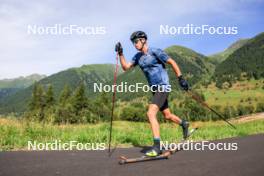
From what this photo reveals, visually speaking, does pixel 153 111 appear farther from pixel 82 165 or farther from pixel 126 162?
pixel 82 165

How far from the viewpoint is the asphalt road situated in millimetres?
5117

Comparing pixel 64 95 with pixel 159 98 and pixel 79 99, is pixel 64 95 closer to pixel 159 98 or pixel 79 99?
pixel 79 99

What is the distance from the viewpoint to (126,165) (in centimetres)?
589

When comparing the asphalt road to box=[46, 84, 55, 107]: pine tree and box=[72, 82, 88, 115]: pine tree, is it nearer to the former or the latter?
box=[72, 82, 88, 115]: pine tree

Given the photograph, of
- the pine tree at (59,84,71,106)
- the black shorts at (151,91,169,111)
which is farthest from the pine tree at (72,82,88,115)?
the black shorts at (151,91,169,111)

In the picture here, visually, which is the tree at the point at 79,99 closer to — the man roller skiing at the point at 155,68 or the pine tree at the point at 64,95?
the pine tree at the point at 64,95

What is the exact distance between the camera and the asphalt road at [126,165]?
5.12m

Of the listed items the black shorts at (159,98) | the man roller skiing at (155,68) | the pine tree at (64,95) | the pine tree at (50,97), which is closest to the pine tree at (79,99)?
the pine tree at (64,95)

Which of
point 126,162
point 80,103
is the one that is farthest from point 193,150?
point 80,103

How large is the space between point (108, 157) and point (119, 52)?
7.72ft

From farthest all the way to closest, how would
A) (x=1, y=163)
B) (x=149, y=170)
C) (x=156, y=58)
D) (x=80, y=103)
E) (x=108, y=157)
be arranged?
(x=80, y=103) → (x=156, y=58) → (x=108, y=157) → (x=1, y=163) → (x=149, y=170)

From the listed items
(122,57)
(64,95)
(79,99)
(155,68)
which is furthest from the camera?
(64,95)

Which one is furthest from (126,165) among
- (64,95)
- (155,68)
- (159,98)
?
(64,95)

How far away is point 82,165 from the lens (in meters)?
5.81
